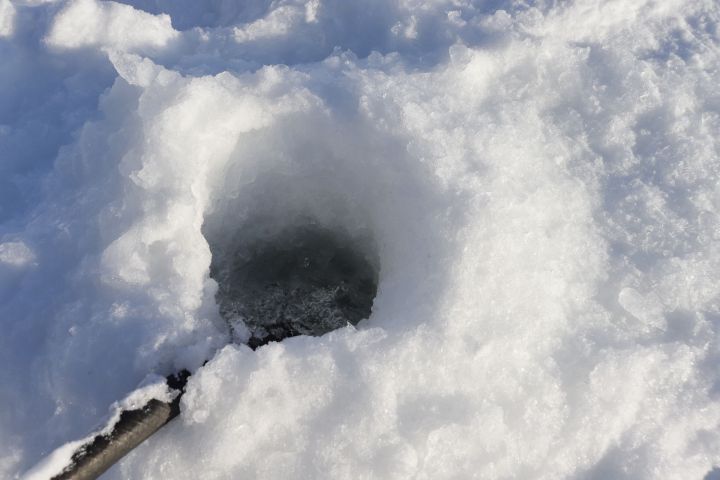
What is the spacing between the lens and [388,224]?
3.72 meters

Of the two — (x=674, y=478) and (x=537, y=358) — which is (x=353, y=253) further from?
(x=674, y=478)

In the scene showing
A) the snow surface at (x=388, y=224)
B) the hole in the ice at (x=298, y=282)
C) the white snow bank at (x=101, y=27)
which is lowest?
the hole in the ice at (x=298, y=282)

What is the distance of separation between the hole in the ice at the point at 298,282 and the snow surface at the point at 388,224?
196 millimetres

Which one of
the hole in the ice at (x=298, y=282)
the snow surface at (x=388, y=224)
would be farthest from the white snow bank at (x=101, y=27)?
the hole in the ice at (x=298, y=282)

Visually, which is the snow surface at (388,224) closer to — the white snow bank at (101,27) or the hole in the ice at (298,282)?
the white snow bank at (101,27)

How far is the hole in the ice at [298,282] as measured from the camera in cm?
430

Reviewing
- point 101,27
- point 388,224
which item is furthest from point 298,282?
point 101,27

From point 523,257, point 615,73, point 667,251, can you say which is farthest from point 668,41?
point 523,257

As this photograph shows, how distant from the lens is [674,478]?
2.85 metres

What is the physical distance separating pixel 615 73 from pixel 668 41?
67 centimetres

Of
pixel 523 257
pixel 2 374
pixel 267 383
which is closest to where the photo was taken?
pixel 267 383

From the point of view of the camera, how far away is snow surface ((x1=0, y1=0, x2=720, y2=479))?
2.81 metres

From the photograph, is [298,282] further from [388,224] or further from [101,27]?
[101,27]

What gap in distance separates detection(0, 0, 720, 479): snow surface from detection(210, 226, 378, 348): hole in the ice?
0.20 meters
